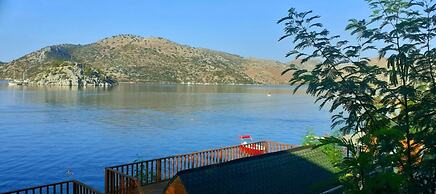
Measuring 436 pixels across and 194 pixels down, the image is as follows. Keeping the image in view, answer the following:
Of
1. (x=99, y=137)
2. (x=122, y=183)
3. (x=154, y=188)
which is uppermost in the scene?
(x=122, y=183)

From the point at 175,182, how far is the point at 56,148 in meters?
34.5

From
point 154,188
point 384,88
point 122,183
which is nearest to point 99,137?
point 154,188

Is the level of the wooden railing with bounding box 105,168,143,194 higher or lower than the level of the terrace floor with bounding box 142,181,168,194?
higher

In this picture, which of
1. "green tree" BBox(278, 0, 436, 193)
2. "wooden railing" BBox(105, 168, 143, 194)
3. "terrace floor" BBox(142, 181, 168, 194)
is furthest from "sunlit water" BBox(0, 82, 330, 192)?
"green tree" BBox(278, 0, 436, 193)

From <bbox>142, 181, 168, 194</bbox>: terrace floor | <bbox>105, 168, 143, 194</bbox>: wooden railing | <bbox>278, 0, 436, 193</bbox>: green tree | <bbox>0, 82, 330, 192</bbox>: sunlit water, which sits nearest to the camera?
<bbox>278, 0, 436, 193</bbox>: green tree

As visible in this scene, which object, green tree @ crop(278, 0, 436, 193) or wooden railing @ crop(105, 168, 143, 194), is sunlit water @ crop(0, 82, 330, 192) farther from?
green tree @ crop(278, 0, 436, 193)

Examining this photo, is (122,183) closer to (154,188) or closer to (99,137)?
(154,188)

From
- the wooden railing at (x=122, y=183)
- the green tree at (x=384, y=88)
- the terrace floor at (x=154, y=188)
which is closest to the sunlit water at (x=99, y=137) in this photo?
the terrace floor at (x=154, y=188)

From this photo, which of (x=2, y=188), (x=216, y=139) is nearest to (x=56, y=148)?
(x=2, y=188)

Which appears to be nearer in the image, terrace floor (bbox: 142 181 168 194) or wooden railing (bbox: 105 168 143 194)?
wooden railing (bbox: 105 168 143 194)

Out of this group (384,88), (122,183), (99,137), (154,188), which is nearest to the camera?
(384,88)

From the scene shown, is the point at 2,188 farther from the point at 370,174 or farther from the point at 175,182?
the point at 370,174

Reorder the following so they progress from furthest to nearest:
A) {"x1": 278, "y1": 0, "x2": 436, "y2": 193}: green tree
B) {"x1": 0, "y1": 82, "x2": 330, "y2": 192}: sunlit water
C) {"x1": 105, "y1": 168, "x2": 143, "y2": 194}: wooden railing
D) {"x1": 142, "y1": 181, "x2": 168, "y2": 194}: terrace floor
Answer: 1. {"x1": 0, "y1": 82, "x2": 330, "y2": 192}: sunlit water
2. {"x1": 142, "y1": 181, "x2": 168, "y2": 194}: terrace floor
3. {"x1": 105, "y1": 168, "x2": 143, "y2": 194}: wooden railing
4. {"x1": 278, "y1": 0, "x2": 436, "y2": 193}: green tree

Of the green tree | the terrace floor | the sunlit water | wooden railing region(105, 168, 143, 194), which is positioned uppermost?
the green tree
